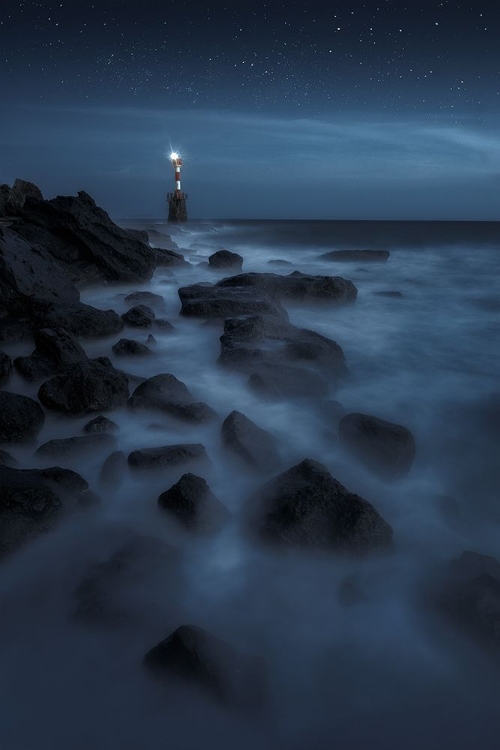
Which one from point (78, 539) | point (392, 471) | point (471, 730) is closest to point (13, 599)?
point (78, 539)

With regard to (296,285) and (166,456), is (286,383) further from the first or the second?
(296,285)

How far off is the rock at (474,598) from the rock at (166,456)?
174 cm

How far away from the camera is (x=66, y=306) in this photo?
624 centimetres

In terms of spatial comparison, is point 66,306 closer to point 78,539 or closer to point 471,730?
point 78,539

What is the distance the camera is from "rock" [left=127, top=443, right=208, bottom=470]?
3.31 metres

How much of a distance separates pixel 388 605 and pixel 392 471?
1217 millimetres

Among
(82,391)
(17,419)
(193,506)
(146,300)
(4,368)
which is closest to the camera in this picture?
(193,506)

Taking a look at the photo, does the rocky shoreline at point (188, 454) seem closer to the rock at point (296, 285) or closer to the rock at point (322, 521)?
the rock at point (322, 521)

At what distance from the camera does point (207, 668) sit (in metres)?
1.93

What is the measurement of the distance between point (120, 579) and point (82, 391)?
6.35 feet

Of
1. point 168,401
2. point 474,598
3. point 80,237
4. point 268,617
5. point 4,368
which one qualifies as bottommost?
point 268,617

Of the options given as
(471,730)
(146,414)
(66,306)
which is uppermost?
(66,306)

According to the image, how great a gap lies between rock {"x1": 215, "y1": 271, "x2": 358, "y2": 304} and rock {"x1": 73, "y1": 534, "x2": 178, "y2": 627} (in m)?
6.16

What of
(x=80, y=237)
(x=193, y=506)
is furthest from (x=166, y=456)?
(x=80, y=237)
